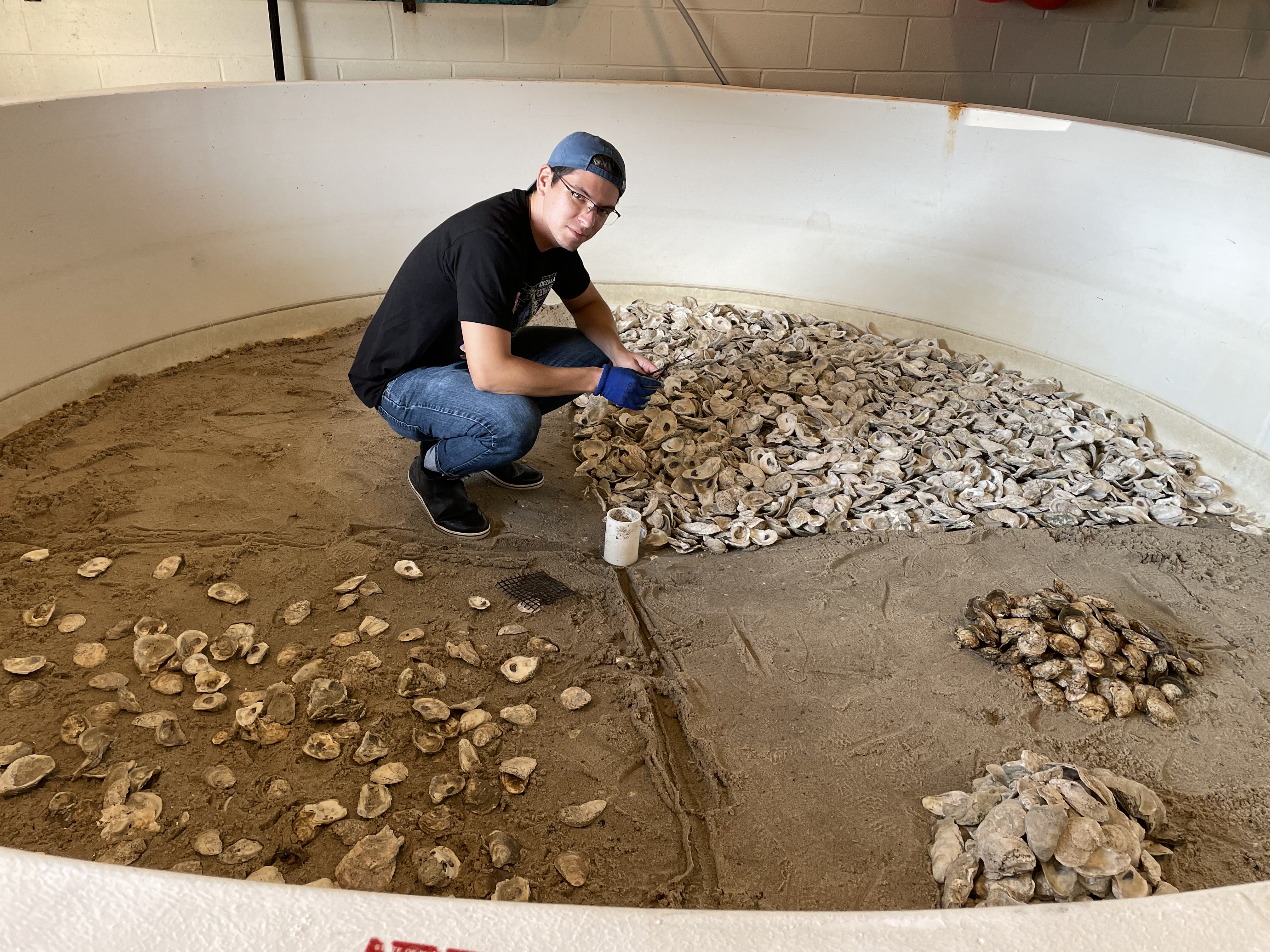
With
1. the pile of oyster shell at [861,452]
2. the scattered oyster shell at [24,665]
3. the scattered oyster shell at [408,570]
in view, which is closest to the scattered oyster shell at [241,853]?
the scattered oyster shell at [24,665]

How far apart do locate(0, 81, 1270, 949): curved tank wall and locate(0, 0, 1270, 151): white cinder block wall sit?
613 millimetres

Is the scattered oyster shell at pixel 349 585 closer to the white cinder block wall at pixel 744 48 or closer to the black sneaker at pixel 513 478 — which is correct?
the black sneaker at pixel 513 478

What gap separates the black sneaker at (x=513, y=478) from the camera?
7.79ft

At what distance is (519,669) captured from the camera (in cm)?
171

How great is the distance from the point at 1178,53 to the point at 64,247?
4.67 m

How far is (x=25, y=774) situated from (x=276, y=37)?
9.48 feet

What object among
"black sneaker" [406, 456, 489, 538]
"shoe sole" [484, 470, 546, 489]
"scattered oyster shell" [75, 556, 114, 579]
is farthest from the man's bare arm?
"scattered oyster shell" [75, 556, 114, 579]

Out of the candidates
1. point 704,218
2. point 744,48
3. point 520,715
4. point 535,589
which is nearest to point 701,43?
point 744,48

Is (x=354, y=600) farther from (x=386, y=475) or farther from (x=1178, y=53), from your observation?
(x=1178, y=53)

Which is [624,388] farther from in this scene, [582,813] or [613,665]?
[582,813]

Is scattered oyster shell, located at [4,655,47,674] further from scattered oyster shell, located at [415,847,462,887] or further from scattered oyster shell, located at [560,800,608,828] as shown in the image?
scattered oyster shell, located at [560,800,608,828]

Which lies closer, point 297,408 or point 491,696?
point 491,696

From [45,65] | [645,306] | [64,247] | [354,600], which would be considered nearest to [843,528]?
[354,600]

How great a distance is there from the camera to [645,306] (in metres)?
3.41
